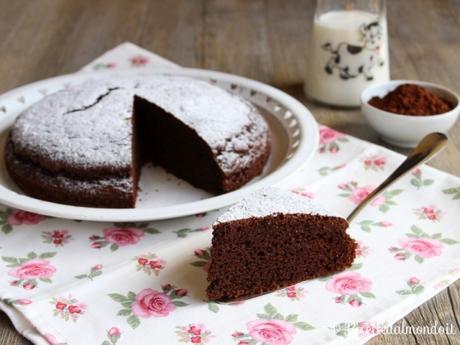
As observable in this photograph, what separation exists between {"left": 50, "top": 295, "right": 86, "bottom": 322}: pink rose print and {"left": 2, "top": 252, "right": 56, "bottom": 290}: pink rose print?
0.12 meters

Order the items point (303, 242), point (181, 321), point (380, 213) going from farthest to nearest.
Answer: point (380, 213), point (303, 242), point (181, 321)

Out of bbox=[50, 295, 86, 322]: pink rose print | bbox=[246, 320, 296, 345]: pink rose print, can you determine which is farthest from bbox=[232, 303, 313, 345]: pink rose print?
bbox=[50, 295, 86, 322]: pink rose print

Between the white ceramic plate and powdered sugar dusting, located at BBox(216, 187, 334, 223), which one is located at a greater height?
powdered sugar dusting, located at BBox(216, 187, 334, 223)

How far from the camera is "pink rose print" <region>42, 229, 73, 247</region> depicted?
208 cm

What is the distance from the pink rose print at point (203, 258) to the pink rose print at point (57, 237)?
0.40 m

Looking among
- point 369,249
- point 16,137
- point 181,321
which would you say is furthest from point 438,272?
point 16,137

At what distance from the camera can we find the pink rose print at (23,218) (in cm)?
219

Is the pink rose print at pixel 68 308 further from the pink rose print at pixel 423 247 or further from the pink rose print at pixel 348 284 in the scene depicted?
the pink rose print at pixel 423 247

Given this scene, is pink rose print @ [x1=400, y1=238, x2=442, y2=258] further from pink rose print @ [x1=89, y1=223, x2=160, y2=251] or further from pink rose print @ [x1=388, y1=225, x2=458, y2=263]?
pink rose print @ [x1=89, y1=223, x2=160, y2=251]

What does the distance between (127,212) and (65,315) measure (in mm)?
378

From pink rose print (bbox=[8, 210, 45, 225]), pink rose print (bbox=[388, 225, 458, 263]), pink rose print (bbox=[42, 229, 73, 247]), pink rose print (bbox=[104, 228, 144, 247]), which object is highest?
pink rose print (bbox=[388, 225, 458, 263])

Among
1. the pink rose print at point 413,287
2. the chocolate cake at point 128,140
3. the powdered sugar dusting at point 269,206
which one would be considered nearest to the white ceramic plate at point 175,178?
Result: the chocolate cake at point 128,140

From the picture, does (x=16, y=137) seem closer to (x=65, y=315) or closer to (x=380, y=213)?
(x=65, y=315)

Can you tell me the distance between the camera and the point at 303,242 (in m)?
1.86
